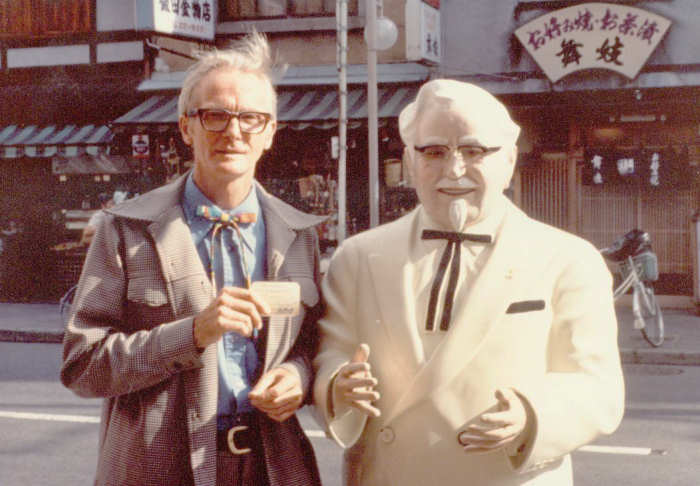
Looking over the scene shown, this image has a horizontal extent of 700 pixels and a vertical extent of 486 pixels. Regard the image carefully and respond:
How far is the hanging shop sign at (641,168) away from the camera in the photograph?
1286 cm

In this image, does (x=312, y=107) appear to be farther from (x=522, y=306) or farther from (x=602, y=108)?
(x=522, y=306)

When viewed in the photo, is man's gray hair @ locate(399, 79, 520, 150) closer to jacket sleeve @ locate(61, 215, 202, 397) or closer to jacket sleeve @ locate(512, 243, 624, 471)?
jacket sleeve @ locate(512, 243, 624, 471)

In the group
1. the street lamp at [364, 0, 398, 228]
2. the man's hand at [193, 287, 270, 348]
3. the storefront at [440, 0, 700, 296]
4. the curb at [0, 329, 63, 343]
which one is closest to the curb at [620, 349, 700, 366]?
the street lamp at [364, 0, 398, 228]

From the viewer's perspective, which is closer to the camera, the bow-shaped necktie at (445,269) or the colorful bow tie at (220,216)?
the bow-shaped necktie at (445,269)

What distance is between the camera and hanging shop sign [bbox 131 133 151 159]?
47.2 feet

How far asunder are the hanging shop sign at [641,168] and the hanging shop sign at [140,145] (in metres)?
6.24

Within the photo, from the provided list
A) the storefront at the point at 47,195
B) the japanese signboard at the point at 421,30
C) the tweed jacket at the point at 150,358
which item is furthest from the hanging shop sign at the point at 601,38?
the tweed jacket at the point at 150,358

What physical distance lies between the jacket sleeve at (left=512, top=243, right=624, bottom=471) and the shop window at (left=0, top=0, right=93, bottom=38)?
13.7 meters

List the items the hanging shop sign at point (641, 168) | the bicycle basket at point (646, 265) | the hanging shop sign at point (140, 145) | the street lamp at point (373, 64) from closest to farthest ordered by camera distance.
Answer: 1. the street lamp at point (373, 64)
2. the bicycle basket at point (646, 265)
3. the hanging shop sign at point (641, 168)
4. the hanging shop sign at point (140, 145)

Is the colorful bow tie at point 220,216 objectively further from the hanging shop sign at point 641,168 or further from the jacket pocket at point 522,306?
the hanging shop sign at point 641,168

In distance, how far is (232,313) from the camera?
224 centimetres

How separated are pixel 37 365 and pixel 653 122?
816 centimetres

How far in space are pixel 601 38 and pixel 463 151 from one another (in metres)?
11.0

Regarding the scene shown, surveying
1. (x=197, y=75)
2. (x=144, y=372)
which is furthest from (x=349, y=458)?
(x=197, y=75)
